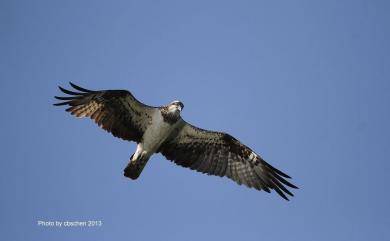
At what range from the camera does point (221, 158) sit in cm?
1363

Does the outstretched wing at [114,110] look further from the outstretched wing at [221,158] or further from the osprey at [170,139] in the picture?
the outstretched wing at [221,158]

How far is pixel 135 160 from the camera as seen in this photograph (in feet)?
41.6

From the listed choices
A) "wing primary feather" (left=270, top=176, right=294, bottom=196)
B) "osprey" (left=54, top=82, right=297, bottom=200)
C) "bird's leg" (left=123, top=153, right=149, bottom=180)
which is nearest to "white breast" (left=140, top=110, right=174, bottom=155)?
"osprey" (left=54, top=82, right=297, bottom=200)

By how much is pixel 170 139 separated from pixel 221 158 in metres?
1.30

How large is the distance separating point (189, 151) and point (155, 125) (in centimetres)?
113

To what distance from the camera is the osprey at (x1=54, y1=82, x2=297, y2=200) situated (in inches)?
501

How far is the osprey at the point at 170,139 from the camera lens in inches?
501

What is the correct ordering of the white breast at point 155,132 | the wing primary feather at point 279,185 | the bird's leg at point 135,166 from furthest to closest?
1. the wing primary feather at point 279,185
2. the white breast at point 155,132
3. the bird's leg at point 135,166

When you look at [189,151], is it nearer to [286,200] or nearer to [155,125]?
[155,125]

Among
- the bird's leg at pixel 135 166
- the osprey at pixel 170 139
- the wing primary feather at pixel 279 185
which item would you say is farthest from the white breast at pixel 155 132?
the wing primary feather at pixel 279 185

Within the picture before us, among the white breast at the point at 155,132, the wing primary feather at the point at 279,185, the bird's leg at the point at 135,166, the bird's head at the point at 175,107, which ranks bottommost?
the bird's leg at the point at 135,166

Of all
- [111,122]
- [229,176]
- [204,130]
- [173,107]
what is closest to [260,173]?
[229,176]

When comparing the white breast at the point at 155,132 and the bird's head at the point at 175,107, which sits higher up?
the bird's head at the point at 175,107

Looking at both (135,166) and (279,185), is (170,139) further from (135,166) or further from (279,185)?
(279,185)
